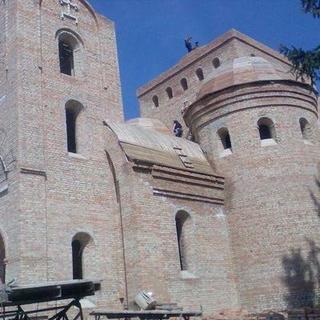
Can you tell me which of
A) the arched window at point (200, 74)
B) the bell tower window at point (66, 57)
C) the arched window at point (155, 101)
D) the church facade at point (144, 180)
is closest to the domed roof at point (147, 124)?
the church facade at point (144, 180)

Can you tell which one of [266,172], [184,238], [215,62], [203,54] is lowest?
[184,238]

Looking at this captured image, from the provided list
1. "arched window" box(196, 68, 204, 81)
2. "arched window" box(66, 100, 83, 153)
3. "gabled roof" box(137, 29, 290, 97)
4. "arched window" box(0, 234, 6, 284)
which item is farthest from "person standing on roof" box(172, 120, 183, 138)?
"arched window" box(0, 234, 6, 284)

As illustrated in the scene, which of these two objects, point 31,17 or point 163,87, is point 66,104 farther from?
point 163,87

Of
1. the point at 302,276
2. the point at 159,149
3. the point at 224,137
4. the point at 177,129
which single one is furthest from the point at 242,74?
the point at 302,276

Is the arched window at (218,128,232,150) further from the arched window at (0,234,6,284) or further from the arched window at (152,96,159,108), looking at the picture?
the arched window at (152,96,159,108)

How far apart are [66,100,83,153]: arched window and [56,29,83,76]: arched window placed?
5.05 feet

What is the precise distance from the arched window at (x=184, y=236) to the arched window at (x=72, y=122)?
4368 mm

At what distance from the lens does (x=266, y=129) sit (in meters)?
19.9

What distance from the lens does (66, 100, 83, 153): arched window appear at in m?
17.6

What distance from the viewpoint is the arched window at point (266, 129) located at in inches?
770

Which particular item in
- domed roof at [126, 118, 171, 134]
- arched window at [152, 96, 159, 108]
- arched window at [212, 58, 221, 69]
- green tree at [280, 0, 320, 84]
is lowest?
green tree at [280, 0, 320, 84]

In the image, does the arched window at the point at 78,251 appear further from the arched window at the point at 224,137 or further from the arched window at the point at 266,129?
the arched window at the point at 266,129

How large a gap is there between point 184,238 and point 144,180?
267 cm

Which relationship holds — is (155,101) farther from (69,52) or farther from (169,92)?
(69,52)
